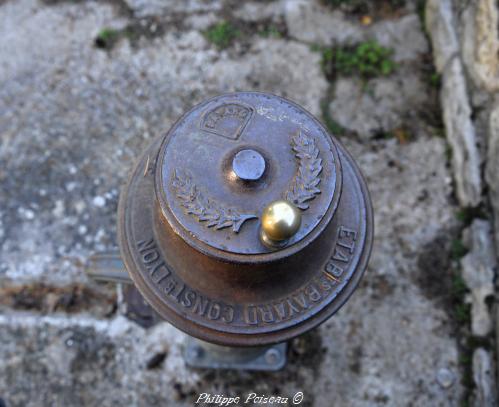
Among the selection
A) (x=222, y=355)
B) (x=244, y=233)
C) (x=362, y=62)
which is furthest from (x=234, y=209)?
(x=362, y=62)

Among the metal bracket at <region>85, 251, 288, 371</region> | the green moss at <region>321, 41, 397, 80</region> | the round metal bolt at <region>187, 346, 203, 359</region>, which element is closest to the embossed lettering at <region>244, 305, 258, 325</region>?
the metal bracket at <region>85, 251, 288, 371</region>

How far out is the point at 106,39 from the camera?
215cm

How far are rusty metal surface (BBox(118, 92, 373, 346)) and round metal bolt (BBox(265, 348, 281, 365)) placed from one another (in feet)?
1.92

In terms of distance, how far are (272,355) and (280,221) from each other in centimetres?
91

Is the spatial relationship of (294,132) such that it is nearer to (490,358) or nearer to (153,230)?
(153,230)

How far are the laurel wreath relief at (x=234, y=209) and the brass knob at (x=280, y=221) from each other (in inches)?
3.4

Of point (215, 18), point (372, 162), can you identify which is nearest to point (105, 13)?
point (215, 18)

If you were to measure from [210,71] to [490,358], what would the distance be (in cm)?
154

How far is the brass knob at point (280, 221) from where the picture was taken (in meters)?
0.90

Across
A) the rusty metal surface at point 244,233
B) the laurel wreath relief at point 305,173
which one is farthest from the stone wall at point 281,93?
the laurel wreath relief at point 305,173

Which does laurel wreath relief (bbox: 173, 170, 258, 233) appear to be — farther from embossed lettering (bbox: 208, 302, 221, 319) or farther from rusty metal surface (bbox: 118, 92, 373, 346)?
embossed lettering (bbox: 208, 302, 221, 319)

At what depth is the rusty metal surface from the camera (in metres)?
1.01

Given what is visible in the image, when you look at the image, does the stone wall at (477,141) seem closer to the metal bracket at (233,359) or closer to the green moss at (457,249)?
the green moss at (457,249)

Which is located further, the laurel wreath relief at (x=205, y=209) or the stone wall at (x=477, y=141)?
the stone wall at (x=477, y=141)
